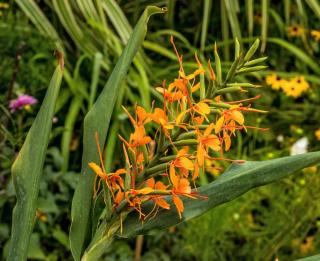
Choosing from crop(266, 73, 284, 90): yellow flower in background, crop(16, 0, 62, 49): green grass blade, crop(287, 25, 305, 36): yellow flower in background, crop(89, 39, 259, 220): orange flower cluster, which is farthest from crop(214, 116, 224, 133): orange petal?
crop(287, 25, 305, 36): yellow flower in background

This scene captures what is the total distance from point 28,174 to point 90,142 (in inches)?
2.4

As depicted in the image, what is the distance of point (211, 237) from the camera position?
2.05 m

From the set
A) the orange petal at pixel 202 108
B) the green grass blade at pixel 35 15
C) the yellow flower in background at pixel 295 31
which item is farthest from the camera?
the yellow flower in background at pixel 295 31

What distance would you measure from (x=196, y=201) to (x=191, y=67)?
1980 mm

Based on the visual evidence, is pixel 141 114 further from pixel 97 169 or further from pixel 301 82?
pixel 301 82

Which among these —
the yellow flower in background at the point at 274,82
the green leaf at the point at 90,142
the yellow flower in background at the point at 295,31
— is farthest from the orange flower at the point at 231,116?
the yellow flower in background at the point at 295,31

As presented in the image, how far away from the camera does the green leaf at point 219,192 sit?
2.18ft

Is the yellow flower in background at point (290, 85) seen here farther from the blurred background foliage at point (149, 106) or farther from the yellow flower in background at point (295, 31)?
the yellow flower in background at point (295, 31)

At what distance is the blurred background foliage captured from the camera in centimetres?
206

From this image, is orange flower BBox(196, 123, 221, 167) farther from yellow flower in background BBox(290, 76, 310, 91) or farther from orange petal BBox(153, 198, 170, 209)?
yellow flower in background BBox(290, 76, 310, 91)

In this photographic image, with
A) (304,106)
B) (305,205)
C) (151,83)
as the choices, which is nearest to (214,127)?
(305,205)

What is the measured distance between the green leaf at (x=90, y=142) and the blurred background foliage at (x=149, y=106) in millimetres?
1157

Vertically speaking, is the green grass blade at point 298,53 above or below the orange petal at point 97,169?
below

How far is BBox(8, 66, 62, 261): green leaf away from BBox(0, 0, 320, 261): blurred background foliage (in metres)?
1.15
